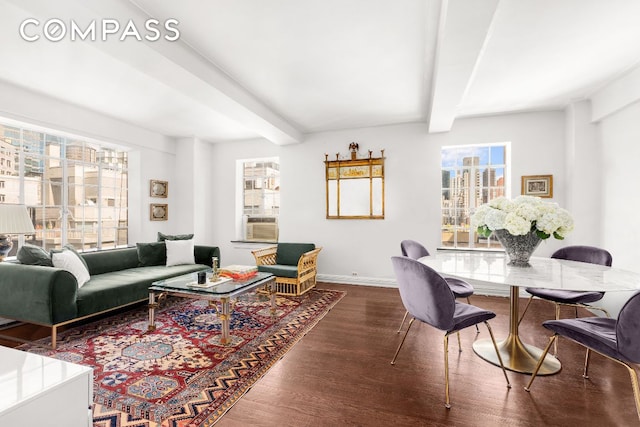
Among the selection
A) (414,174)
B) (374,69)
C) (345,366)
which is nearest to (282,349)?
(345,366)

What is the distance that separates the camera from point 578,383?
217 cm

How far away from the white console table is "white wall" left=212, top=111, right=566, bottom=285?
4.29 m

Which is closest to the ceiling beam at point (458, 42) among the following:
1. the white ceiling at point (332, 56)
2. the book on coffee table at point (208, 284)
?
the white ceiling at point (332, 56)

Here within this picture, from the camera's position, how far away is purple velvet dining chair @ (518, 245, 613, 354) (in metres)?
2.60

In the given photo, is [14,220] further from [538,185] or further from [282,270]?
[538,185]

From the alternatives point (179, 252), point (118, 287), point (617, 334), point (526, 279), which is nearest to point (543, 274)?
point (526, 279)

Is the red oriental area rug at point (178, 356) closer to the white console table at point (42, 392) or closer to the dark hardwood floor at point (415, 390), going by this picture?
the dark hardwood floor at point (415, 390)

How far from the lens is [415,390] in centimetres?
209

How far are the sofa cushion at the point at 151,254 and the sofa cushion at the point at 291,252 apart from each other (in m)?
1.80

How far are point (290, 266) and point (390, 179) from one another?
2.23 m

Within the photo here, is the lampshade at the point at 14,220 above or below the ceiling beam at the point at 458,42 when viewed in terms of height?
below

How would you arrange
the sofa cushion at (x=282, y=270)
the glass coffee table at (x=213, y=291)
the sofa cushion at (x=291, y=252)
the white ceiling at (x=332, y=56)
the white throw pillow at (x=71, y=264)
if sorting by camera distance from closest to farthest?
the white ceiling at (x=332, y=56), the glass coffee table at (x=213, y=291), the white throw pillow at (x=71, y=264), the sofa cushion at (x=282, y=270), the sofa cushion at (x=291, y=252)

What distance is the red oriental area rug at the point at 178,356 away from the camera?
1.88 metres

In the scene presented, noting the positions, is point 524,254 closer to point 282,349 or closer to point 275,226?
point 282,349
